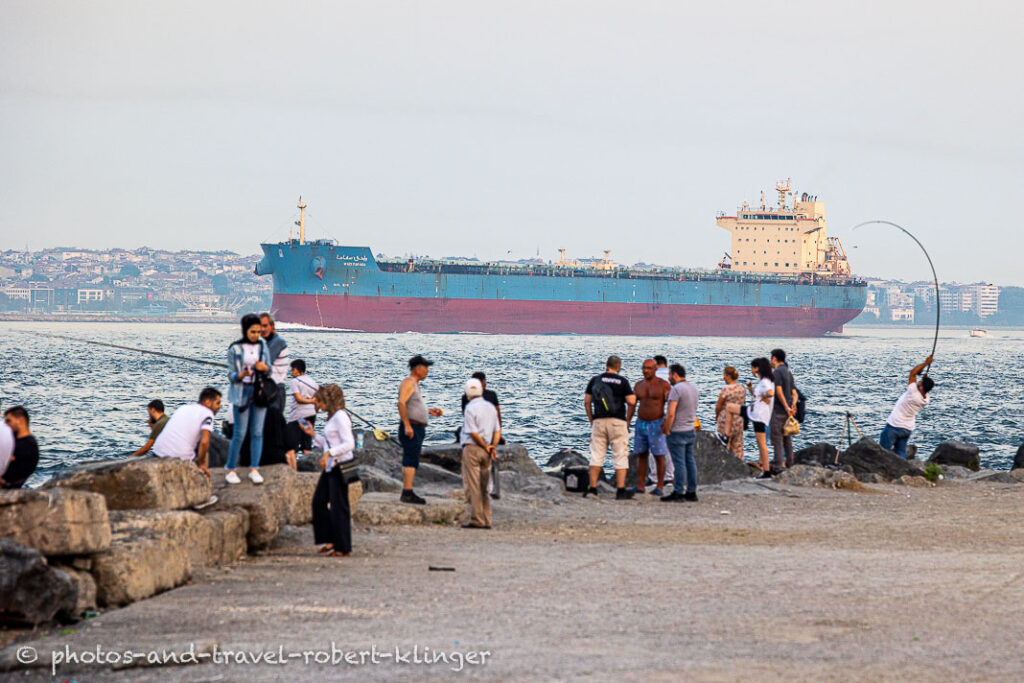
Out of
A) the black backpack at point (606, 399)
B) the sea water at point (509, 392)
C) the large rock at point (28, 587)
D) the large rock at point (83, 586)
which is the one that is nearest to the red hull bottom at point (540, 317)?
the sea water at point (509, 392)

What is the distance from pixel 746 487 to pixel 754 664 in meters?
5.99

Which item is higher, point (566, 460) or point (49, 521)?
point (49, 521)

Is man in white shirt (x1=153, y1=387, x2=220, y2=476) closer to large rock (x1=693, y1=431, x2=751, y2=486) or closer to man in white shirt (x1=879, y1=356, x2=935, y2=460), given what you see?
large rock (x1=693, y1=431, x2=751, y2=486)

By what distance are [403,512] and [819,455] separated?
21.5ft

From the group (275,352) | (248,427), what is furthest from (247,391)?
(275,352)

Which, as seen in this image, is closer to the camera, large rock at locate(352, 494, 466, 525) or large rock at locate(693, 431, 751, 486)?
large rock at locate(352, 494, 466, 525)

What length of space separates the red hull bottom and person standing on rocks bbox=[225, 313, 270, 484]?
2191 inches

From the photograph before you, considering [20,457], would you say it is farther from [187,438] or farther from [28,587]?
[28,587]

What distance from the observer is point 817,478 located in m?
9.52

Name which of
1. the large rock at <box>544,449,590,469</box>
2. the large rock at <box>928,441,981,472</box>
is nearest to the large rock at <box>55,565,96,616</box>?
the large rock at <box>544,449,590,469</box>

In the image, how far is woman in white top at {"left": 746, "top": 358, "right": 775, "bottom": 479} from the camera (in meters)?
9.87

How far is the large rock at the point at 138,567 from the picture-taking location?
13.7 feet

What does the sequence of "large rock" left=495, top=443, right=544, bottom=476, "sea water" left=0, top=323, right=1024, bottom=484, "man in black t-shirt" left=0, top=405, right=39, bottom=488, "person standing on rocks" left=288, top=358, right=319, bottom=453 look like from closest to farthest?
A: "man in black t-shirt" left=0, top=405, right=39, bottom=488, "person standing on rocks" left=288, top=358, right=319, bottom=453, "large rock" left=495, top=443, right=544, bottom=476, "sea water" left=0, top=323, right=1024, bottom=484

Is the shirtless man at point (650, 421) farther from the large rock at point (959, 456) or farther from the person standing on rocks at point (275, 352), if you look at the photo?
the large rock at point (959, 456)
